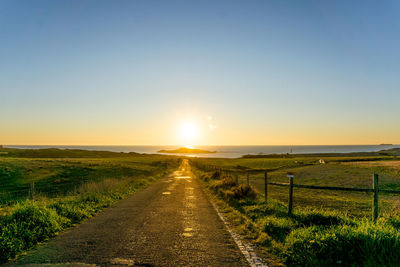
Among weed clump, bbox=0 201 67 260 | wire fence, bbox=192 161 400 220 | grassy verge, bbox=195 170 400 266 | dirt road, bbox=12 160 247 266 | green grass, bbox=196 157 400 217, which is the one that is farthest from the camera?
green grass, bbox=196 157 400 217

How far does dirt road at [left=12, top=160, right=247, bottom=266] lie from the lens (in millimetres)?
5664

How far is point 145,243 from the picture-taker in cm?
686

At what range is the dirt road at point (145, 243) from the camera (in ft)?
18.6

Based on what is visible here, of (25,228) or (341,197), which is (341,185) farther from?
(25,228)

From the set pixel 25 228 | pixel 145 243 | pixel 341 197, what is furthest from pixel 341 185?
pixel 25 228

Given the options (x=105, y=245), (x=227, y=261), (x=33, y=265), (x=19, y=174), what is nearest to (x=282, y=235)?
(x=227, y=261)

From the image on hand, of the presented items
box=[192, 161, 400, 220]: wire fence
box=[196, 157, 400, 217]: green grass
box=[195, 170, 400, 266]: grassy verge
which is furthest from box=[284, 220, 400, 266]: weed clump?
box=[196, 157, 400, 217]: green grass

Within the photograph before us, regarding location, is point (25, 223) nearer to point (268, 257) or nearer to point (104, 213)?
point (104, 213)

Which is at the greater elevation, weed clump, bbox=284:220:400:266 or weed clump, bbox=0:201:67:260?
weed clump, bbox=284:220:400:266

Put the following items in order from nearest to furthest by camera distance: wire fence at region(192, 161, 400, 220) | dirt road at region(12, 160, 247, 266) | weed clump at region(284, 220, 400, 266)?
weed clump at region(284, 220, 400, 266) < dirt road at region(12, 160, 247, 266) < wire fence at region(192, 161, 400, 220)

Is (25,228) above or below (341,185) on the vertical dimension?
above

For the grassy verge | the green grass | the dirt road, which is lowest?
the green grass

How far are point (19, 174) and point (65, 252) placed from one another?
43.6 m

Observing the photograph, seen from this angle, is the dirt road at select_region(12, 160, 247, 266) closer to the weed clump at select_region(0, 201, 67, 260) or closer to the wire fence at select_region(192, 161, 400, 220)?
the weed clump at select_region(0, 201, 67, 260)
